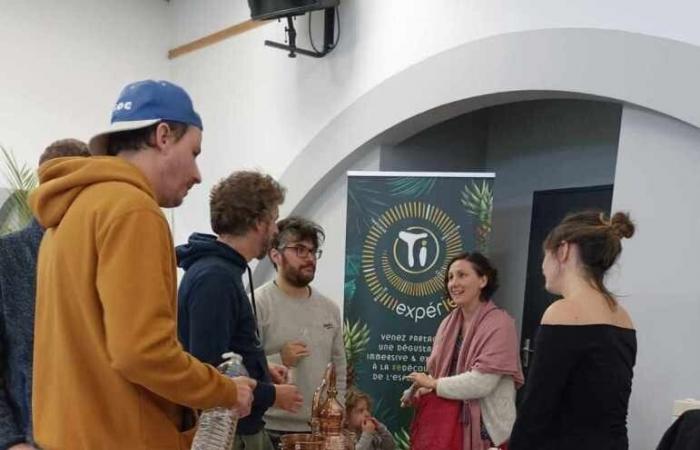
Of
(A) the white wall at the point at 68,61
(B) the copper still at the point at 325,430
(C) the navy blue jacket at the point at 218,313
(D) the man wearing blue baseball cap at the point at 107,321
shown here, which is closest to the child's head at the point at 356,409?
(B) the copper still at the point at 325,430

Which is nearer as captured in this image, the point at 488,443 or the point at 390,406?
the point at 488,443

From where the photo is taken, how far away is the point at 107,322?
3.42ft

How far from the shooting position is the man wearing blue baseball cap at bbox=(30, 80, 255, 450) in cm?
104

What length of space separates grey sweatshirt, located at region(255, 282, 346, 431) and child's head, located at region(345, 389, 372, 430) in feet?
0.78

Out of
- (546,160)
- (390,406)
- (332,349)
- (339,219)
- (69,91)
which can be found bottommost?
(390,406)

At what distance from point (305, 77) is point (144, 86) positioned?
2.96 metres

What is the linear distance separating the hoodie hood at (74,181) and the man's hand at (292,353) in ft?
4.55

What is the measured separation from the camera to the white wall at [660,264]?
2270 millimetres

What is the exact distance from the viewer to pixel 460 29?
316cm

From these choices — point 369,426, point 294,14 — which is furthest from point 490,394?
point 294,14

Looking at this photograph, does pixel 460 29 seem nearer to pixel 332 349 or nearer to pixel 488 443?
pixel 332 349

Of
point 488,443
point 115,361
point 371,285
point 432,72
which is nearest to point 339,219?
point 371,285

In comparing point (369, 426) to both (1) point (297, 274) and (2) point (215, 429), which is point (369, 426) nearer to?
(1) point (297, 274)

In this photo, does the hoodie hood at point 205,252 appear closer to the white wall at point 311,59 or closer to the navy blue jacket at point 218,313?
the navy blue jacket at point 218,313
